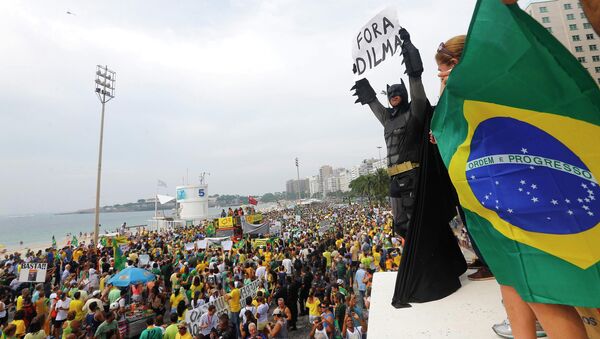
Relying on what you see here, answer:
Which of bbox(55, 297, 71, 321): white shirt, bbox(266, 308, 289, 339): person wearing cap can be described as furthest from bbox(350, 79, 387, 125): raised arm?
bbox(55, 297, 71, 321): white shirt

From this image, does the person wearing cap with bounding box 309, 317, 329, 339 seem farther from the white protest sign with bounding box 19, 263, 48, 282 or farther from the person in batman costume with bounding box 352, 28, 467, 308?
the white protest sign with bounding box 19, 263, 48, 282

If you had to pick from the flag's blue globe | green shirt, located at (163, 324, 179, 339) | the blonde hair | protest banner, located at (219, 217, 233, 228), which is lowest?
green shirt, located at (163, 324, 179, 339)

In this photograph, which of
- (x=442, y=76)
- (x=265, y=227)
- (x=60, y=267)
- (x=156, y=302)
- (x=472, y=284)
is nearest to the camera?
(x=442, y=76)

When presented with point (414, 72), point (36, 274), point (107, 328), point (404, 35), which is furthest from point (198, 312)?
point (36, 274)

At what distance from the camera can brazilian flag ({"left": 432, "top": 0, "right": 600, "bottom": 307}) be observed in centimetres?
135

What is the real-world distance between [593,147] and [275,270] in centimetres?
1053

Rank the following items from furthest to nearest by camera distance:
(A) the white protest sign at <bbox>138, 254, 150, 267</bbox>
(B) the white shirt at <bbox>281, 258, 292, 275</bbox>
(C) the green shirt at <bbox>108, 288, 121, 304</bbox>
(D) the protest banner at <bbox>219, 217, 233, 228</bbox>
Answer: (D) the protest banner at <bbox>219, 217, 233, 228</bbox>, (A) the white protest sign at <bbox>138, 254, 150, 267</bbox>, (B) the white shirt at <bbox>281, 258, 292, 275</bbox>, (C) the green shirt at <bbox>108, 288, 121, 304</bbox>

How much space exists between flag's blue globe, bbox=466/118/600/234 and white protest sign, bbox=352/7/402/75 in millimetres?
2137

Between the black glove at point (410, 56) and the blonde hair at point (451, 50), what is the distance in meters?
1.08

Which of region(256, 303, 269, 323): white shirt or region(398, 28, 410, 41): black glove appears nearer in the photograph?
region(398, 28, 410, 41): black glove

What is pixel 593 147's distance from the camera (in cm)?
133

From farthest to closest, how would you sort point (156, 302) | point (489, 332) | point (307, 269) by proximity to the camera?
1. point (307, 269)
2. point (156, 302)
3. point (489, 332)

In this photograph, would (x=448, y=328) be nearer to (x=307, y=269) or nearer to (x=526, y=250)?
(x=526, y=250)

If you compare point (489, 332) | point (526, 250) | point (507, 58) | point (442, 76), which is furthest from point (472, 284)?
point (507, 58)
